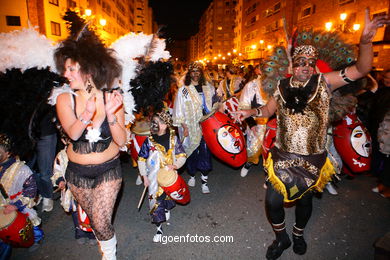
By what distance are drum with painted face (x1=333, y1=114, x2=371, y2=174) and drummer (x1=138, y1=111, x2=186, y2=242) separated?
2830 mm

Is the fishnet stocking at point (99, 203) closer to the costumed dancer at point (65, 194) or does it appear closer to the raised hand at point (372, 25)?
the costumed dancer at point (65, 194)

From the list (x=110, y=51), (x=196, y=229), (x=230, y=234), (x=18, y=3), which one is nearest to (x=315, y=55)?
(x=110, y=51)

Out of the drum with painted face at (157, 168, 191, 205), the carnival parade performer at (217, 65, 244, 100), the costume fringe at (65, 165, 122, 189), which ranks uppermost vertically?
the carnival parade performer at (217, 65, 244, 100)

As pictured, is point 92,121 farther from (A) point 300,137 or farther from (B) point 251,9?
(B) point 251,9

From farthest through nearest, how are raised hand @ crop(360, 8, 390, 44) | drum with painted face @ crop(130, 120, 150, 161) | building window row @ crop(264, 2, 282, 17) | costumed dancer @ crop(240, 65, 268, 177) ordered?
building window row @ crop(264, 2, 282, 17) → costumed dancer @ crop(240, 65, 268, 177) → drum with painted face @ crop(130, 120, 150, 161) → raised hand @ crop(360, 8, 390, 44)

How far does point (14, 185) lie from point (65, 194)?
21.9 inches

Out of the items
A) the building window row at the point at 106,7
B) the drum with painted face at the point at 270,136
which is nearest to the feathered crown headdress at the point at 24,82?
the drum with painted face at the point at 270,136

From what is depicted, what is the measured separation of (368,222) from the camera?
337 centimetres

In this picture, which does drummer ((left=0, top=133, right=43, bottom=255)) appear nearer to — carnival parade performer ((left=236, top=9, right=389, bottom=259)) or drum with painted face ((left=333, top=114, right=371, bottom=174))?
carnival parade performer ((left=236, top=9, right=389, bottom=259))

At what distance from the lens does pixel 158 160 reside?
305 cm

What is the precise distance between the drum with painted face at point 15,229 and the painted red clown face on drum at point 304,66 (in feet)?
11.0

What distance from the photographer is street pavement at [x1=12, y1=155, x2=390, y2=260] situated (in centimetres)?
284

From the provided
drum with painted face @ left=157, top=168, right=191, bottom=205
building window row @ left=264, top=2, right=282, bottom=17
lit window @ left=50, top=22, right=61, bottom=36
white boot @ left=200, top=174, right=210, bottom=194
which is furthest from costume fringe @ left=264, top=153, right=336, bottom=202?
building window row @ left=264, top=2, right=282, bottom=17

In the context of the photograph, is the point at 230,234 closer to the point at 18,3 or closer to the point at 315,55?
the point at 315,55
